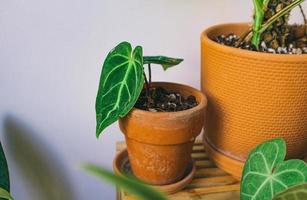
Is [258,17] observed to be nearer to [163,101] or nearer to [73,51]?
[163,101]

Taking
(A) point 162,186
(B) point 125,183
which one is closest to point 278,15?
(A) point 162,186

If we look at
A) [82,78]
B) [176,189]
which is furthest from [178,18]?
[176,189]

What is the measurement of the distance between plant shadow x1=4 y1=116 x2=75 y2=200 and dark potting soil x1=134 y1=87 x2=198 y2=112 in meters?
0.38

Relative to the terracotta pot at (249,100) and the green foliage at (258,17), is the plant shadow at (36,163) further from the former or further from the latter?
the green foliage at (258,17)

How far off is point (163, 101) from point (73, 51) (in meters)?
0.30

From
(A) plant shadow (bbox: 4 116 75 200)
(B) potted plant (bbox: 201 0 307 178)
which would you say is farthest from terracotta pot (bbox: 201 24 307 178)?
(A) plant shadow (bbox: 4 116 75 200)

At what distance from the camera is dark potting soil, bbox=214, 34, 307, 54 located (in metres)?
0.71

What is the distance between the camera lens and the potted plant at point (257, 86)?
2.12 ft

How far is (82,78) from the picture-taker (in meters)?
0.90

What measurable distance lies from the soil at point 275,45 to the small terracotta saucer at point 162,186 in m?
0.26

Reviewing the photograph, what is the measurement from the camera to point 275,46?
2.41 ft

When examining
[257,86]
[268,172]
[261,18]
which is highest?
[261,18]

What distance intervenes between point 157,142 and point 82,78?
35cm

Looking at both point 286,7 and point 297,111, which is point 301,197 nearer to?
point 297,111
